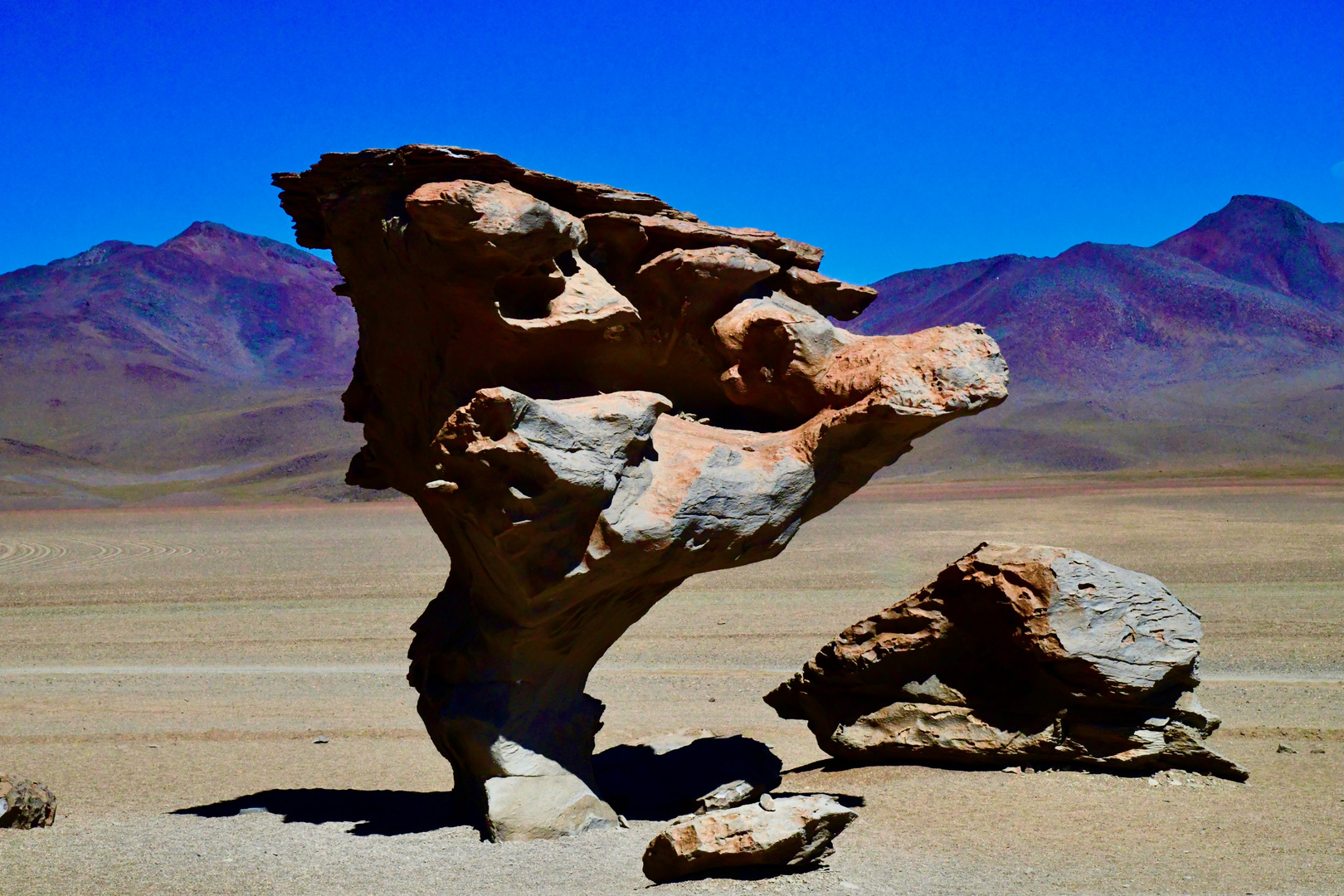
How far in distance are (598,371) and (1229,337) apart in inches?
3743

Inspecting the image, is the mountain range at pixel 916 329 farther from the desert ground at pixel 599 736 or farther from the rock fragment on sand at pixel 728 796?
the rock fragment on sand at pixel 728 796

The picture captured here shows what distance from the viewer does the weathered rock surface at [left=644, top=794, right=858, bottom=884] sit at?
5.80 metres

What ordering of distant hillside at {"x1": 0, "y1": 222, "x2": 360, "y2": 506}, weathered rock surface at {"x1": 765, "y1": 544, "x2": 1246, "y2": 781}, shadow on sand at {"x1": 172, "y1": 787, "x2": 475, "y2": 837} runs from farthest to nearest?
1. distant hillside at {"x1": 0, "y1": 222, "x2": 360, "y2": 506}
2. weathered rock surface at {"x1": 765, "y1": 544, "x2": 1246, "y2": 781}
3. shadow on sand at {"x1": 172, "y1": 787, "x2": 475, "y2": 837}

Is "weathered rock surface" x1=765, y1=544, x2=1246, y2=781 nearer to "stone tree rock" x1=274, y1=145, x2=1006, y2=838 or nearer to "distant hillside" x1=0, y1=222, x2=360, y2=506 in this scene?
"stone tree rock" x1=274, y1=145, x2=1006, y2=838

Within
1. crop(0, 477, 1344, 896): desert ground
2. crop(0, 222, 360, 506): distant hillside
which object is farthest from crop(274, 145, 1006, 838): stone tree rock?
crop(0, 222, 360, 506): distant hillside

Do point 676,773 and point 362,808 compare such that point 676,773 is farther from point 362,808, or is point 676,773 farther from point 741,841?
point 741,841

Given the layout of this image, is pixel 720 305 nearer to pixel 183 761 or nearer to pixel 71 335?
pixel 183 761

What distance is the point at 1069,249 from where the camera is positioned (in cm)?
10806

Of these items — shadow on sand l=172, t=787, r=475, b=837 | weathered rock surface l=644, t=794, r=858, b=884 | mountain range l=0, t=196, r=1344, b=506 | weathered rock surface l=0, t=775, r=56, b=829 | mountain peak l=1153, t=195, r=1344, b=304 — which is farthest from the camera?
mountain peak l=1153, t=195, r=1344, b=304

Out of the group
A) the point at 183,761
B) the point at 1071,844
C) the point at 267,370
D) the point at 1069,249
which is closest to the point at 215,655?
the point at 183,761

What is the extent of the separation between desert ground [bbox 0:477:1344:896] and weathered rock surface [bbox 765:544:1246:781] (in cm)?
22

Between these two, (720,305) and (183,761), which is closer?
(720,305)

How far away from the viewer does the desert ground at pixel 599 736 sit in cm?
615

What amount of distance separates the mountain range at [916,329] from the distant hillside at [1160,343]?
21 centimetres
